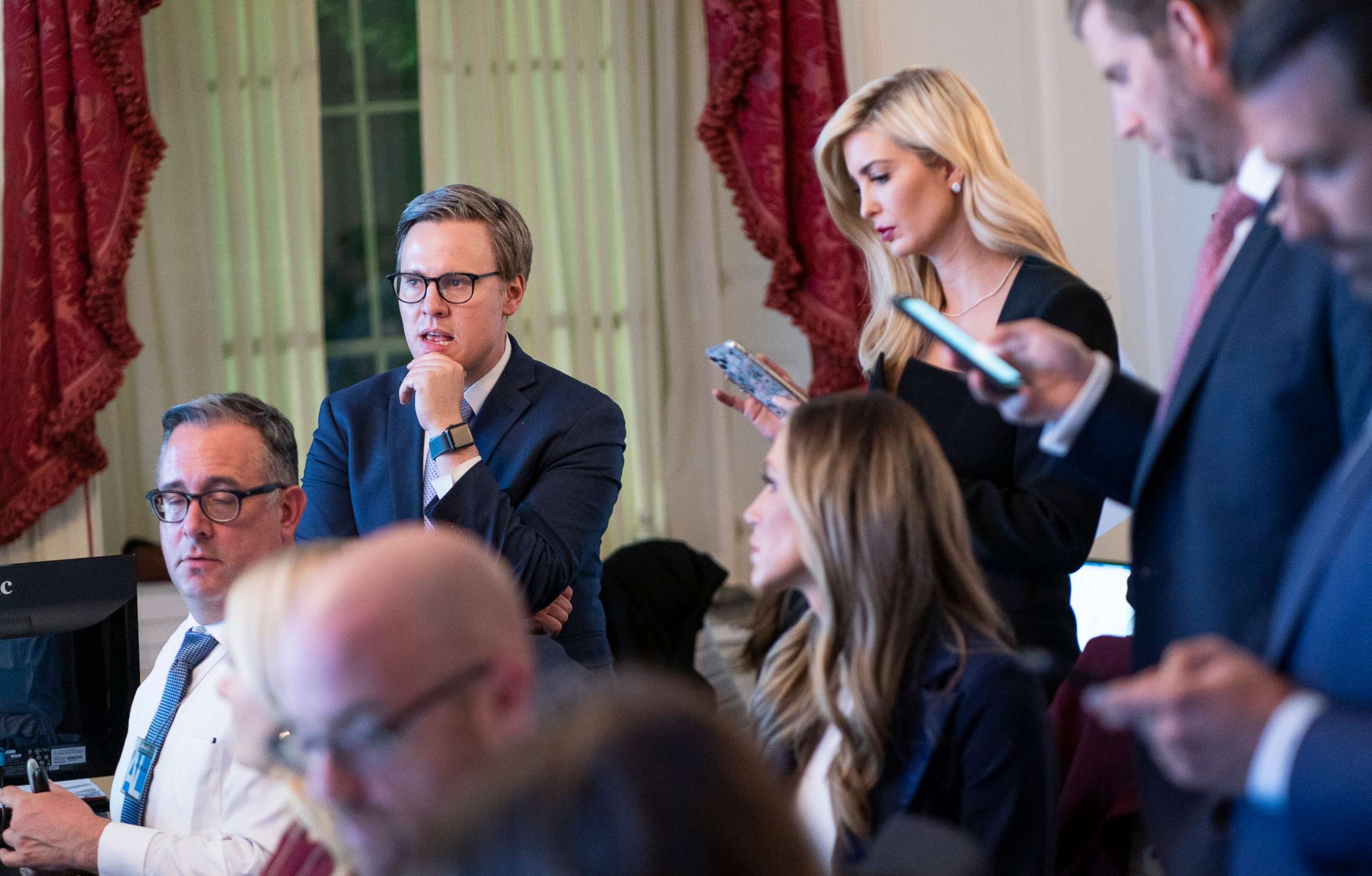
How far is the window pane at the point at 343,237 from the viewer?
449cm

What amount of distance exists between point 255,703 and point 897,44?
340 centimetres

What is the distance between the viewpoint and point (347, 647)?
3.56ft

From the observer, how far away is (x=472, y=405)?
246cm

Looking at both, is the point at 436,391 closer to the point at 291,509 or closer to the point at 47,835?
the point at 291,509

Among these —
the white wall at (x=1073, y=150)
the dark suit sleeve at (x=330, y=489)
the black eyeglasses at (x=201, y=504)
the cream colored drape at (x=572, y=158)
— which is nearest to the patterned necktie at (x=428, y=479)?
the dark suit sleeve at (x=330, y=489)

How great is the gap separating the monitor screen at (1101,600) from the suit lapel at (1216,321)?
1552 millimetres

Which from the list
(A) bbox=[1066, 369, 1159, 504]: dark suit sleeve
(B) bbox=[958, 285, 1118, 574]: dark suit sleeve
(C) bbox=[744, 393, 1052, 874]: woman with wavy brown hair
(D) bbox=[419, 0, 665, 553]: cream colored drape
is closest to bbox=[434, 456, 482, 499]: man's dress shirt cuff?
(C) bbox=[744, 393, 1052, 874]: woman with wavy brown hair

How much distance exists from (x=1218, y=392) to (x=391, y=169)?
141 inches

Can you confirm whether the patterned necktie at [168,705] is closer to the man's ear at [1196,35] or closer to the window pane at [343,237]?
the man's ear at [1196,35]

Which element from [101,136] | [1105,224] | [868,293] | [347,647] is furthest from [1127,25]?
[101,136]

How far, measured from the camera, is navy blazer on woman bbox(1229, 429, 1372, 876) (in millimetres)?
979

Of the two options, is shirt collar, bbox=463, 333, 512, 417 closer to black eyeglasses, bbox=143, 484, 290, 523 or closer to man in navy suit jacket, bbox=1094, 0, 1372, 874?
black eyeglasses, bbox=143, 484, 290, 523

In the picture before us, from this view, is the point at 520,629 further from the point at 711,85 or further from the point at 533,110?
the point at 533,110

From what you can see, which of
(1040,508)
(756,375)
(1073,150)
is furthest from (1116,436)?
(1073,150)
